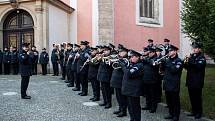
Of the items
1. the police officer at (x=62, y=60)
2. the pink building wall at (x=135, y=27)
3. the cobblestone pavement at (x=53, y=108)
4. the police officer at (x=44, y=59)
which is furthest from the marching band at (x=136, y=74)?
the pink building wall at (x=135, y=27)

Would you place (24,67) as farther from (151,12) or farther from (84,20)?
(151,12)

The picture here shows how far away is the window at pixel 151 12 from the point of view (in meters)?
23.1

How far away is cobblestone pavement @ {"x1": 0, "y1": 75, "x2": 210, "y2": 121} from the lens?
9.41 meters

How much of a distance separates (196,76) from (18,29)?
1445 centimetres

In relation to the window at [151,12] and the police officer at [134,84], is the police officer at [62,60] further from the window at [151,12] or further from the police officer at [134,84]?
the police officer at [134,84]

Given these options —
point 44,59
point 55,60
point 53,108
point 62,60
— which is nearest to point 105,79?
point 53,108

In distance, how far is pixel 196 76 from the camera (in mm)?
9891

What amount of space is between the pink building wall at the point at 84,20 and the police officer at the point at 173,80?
1154 cm

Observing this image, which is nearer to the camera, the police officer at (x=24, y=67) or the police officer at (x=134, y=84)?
the police officer at (x=134, y=84)

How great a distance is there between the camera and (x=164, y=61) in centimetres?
1002

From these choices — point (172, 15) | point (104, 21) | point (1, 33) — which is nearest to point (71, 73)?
point (104, 21)

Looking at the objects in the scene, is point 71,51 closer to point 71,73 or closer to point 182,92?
point 71,73

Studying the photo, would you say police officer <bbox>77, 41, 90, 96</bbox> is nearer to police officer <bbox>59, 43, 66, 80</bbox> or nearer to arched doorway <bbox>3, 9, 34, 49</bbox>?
police officer <bbox>59, 43, 66, 80</bbox>

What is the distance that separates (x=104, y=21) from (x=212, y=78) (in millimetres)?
6723
